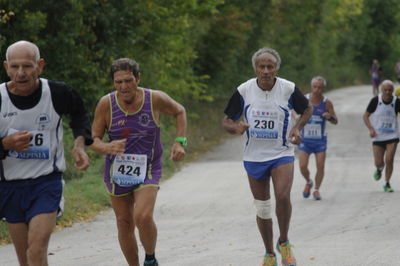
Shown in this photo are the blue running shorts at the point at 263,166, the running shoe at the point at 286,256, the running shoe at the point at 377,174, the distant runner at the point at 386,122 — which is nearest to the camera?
the running shoe at the point at 286,256

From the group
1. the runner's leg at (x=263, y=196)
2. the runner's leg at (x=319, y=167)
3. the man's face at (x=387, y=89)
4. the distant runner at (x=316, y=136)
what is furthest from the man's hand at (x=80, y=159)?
the man's face at (x=387, y=89)

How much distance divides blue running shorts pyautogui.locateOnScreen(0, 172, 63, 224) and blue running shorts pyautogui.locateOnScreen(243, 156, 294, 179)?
101 inches

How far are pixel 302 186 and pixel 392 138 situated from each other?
2150 millimetres

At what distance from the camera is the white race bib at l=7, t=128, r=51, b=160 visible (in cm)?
609

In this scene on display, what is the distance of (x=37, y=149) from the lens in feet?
20.0

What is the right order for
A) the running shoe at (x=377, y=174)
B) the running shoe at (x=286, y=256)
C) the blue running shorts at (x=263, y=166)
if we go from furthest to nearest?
the running shoe at (x=377, y=174) → the blue running shorts at (x=263, y=166) → the running shoe at (x=286, y=256)

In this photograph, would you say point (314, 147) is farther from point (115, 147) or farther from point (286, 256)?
point (115, 147)

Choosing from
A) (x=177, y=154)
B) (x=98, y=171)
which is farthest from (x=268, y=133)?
(x=98, y=171)

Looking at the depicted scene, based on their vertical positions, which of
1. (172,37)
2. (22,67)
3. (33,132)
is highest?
(22,67)

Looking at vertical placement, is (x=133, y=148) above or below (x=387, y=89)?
above

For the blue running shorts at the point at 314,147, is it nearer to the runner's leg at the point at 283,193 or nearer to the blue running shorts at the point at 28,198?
the runner's leg at the point at 283,193

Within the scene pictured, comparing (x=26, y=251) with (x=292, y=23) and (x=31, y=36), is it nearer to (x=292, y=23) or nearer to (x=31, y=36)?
(x=31, y=36)

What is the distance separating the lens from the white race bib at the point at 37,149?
609 cm

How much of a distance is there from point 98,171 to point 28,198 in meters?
11.6
